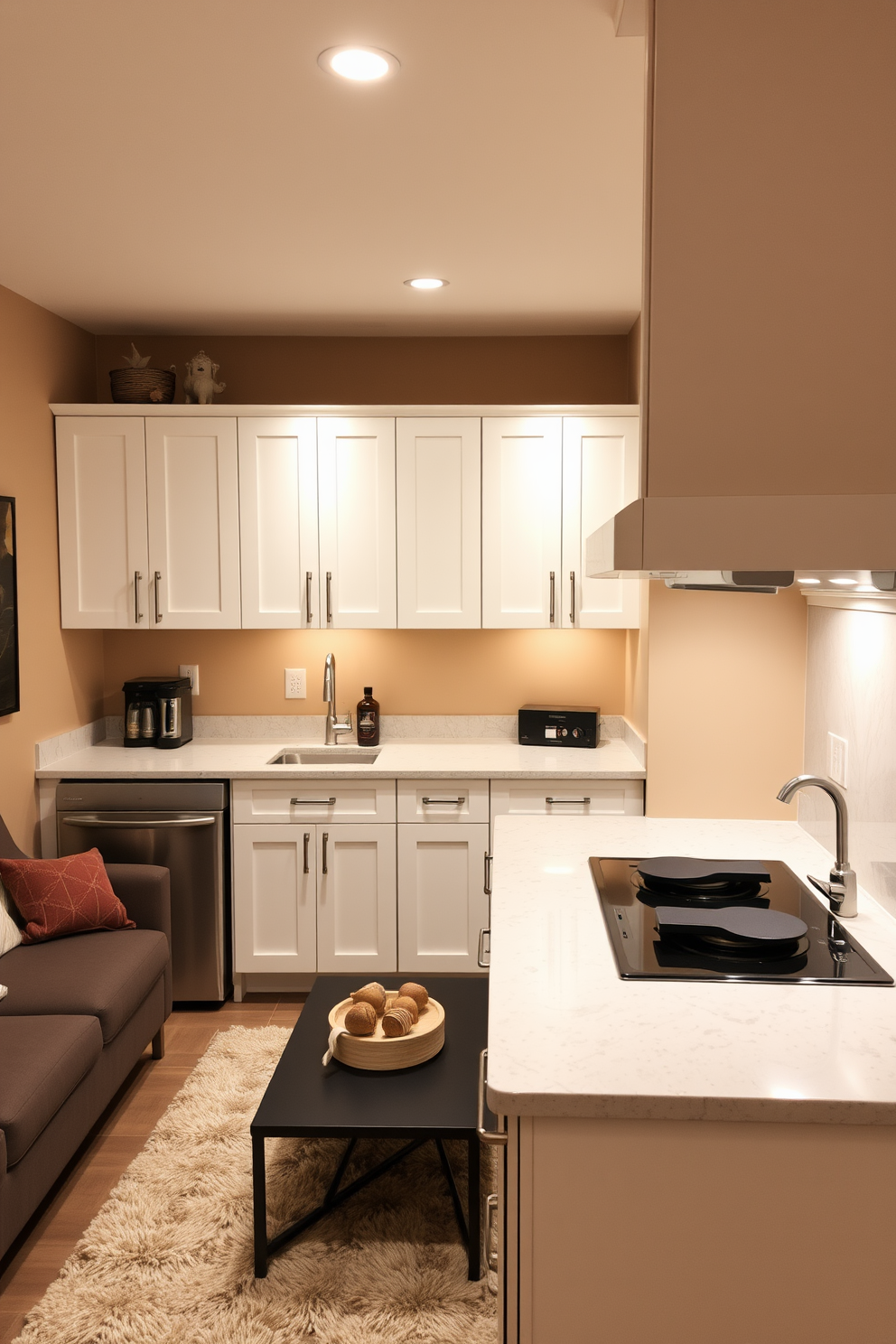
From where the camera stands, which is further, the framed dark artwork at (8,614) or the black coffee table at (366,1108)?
the framed dark artwork at (8,614)

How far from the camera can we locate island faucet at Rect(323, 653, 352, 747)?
162 inches

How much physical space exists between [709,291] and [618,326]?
2753 millimetres

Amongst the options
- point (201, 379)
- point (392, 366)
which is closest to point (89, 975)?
point (201, 379)

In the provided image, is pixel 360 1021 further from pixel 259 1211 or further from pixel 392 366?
pixel 392 366

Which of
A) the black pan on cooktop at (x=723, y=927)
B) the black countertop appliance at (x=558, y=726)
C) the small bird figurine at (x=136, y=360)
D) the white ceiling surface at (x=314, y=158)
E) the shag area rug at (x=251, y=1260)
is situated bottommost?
the shag area rug at (x=251, y=1260)

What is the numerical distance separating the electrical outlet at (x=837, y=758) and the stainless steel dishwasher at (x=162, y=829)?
6.82 feet

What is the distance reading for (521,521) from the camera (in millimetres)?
3881

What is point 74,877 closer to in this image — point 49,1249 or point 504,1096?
point 49,1249

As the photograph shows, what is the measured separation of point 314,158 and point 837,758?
2.04 m

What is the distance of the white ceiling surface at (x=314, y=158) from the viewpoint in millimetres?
1804

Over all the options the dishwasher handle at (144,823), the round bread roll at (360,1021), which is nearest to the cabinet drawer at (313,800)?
the dishwasher handle at (144,823)

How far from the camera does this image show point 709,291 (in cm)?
141

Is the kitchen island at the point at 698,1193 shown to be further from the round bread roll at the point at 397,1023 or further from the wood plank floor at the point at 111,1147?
the wood plank floor at the point at 111,1147

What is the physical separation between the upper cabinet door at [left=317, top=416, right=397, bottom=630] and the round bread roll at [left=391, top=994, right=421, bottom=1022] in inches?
71.7
